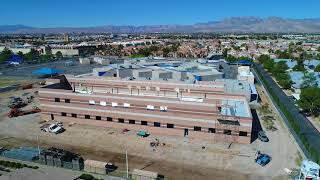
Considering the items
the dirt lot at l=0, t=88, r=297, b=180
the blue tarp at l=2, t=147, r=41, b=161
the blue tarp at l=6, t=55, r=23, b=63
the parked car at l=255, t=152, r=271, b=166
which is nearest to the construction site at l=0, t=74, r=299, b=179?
the dirt lot at l=0, t=88, r=297, b=180

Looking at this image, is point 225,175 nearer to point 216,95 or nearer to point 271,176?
point 271,176

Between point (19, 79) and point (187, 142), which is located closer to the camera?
point (187, 142)

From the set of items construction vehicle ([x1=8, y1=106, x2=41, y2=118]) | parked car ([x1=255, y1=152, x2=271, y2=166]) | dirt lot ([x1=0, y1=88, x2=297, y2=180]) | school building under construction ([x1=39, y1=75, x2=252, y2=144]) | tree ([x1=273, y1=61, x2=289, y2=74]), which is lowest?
dirt lot ([x1=0, y1=88, x2=297, y2=180])

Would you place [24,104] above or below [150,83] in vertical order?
below

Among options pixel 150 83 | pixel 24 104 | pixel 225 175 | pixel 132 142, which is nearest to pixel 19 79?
pixel 24 104

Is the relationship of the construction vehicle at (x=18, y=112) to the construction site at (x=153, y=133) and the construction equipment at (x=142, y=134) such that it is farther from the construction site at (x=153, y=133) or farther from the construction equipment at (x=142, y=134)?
the construction equipment at (x=142, y=134)

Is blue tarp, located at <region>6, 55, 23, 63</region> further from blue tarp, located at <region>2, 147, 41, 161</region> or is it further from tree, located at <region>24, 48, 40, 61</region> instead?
blue tarp, located at <region>2, 147, 41, 161</region>

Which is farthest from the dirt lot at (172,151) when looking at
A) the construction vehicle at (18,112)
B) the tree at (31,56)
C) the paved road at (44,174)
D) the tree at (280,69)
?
the tree at (31,56)
